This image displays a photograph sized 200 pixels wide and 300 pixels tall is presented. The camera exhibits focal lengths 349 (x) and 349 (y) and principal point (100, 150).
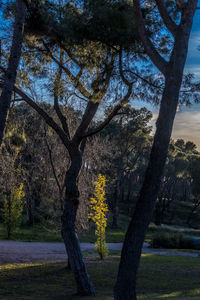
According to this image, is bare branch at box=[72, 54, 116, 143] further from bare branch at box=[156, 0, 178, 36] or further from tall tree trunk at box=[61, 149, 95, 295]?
bare branch at box=[156, 0, 178, 36]

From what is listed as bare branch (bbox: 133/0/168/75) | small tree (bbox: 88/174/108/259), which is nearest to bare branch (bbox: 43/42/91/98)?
bare branch (bbox: 133/0/168/75)

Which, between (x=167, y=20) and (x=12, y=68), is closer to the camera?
(x=167, y=20)

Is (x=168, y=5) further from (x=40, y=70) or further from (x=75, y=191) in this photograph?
(x=75, y=191)

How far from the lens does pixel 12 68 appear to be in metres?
6.71

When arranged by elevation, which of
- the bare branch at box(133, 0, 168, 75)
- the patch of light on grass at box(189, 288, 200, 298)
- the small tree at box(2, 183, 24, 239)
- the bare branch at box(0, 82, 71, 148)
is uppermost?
the bare branch at box(133, 0, 168, 75)

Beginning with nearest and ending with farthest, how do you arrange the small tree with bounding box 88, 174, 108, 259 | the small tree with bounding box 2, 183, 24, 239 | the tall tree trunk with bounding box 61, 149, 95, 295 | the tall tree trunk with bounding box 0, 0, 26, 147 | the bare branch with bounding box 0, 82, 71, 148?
1. the tall tree trunk with bounding box 0, 0, 26, 147
2. the tall tree trunk with bounding box 61, 149, 95, 295
3. the bare branch with bounding box 0, 82, 71, 148
4. the small tree with bounding box 88, 174, 108, 259
5. the small tree with bounding box 2, 183, 24, 239

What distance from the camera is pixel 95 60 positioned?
8.30m

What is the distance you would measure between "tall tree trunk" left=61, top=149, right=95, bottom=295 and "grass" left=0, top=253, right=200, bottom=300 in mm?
322

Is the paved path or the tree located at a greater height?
the tree

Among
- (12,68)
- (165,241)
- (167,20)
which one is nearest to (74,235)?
(12,68)

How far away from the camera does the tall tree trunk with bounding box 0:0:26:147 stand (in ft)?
21.4

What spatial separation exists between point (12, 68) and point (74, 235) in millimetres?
3838

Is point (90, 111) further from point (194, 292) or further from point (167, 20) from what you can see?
point (194, 292)

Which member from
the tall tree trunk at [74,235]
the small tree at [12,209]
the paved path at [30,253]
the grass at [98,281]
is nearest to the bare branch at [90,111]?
the tall tree trunk at [74,235]
